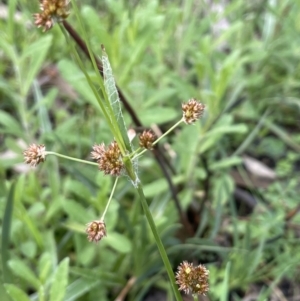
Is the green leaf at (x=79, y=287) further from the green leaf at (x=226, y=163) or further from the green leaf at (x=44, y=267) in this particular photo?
the green leaf at (x=226, y=163)

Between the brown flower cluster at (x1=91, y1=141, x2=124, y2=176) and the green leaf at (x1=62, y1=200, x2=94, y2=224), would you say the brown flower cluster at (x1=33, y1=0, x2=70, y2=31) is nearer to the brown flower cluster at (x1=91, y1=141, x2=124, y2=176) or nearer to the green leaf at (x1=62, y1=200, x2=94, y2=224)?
the brown flower cluster at (x1=91, y1=141, x2=124, y2=176)

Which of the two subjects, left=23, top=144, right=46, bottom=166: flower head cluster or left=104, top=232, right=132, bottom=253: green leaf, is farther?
left=104, top=232, right=132, bottom=253: green leaf

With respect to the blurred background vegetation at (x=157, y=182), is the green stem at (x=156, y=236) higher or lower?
lower

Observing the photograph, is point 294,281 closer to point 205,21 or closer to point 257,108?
point 257,108

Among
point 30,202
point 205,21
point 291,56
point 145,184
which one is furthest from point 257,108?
point 30,202

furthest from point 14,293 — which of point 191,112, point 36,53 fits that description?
point 36,53

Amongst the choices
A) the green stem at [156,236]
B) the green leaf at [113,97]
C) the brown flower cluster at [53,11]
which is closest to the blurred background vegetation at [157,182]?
the green stem at [156,236]

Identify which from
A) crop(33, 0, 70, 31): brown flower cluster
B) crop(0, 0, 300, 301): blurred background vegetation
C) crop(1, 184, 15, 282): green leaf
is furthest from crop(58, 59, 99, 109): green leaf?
crop(33, 0, 70, 31): brown flower cluster
